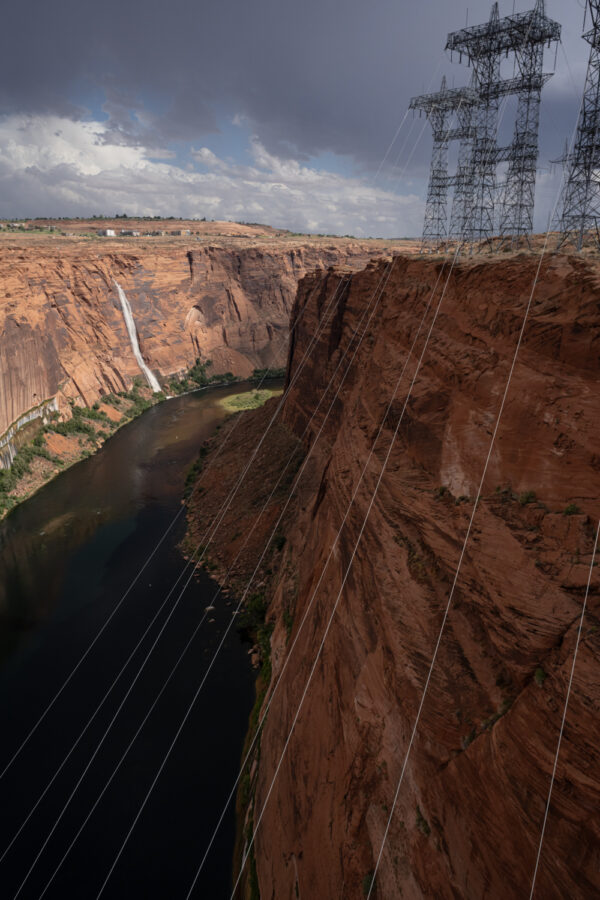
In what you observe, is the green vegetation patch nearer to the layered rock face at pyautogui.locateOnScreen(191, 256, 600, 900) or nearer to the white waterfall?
the white waterfall

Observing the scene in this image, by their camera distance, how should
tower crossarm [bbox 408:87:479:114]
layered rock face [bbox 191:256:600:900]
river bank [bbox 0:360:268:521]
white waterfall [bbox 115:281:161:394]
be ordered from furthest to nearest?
white waterfall [bbox 115:281:161:394] < river bank [bbox 0:360:268:521] < tower crossarm [bbox 408:87:479:114] < layered rock face [bbox 191:256:600:900]

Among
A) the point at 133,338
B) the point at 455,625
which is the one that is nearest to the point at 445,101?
the point at 455,625

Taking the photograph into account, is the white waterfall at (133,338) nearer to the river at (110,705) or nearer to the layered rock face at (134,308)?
the layered rock face at (134,308)

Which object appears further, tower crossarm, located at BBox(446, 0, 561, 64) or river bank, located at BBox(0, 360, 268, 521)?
river bank, located at BBox(0, 360, 268, 521)

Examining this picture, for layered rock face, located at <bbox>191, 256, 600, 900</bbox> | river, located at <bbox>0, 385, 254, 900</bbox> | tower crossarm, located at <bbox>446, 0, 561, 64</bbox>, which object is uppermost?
tower crossarm, located at <bbox>446, 0, 561, 64</bbox>

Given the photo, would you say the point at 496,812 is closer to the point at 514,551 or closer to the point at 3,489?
the point at 514,551

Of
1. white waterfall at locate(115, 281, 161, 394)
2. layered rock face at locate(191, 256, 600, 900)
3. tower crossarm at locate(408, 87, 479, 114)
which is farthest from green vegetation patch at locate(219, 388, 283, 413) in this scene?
layered rock face at locate(191, 256, 600, 900)

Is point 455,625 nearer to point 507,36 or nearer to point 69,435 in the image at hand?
point 507,36
